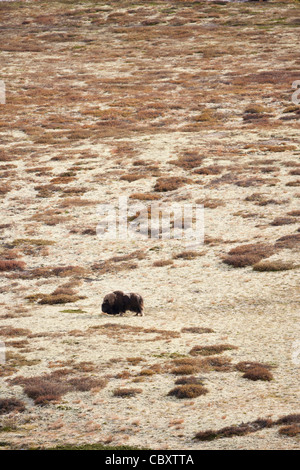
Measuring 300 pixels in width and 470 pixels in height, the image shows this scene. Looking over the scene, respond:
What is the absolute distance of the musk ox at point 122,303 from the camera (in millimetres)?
28078

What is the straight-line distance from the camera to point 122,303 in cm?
2834

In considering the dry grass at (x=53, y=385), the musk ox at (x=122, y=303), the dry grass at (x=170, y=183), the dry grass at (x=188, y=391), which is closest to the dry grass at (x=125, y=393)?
the dry grass at (x=53, y=385)

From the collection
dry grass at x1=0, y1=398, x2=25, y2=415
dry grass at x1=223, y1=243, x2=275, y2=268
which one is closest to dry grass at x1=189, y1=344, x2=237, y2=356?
dry grass at x1=0, y1=398, x2=25, y2=415

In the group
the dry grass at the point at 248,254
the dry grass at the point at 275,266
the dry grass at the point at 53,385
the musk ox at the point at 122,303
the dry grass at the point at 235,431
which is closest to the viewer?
the dry grass at the point at 235,431

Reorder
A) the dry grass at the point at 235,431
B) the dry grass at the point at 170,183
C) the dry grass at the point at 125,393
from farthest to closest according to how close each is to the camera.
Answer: the dry grass at the point at 170,183
the dry grass at the point at 125,393
the dry grass at the point at 235,431

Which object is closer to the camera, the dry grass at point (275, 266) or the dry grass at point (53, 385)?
A: the dry grass at point (53, 385)

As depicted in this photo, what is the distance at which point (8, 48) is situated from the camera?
115 m

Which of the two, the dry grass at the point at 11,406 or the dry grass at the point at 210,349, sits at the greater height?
the dry grass at the point at 11,406

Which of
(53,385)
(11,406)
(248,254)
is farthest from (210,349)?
(248,254)

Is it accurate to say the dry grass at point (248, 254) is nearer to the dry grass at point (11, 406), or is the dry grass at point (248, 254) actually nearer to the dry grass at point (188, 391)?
the dry grass at point (188, 391)

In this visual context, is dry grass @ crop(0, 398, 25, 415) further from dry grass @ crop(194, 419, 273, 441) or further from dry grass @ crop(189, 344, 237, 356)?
dry grass @ crop(189, 344, 237, 356)

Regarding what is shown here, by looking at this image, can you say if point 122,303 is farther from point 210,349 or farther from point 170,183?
point 170,183

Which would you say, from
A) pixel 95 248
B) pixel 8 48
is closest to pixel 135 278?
pixel 95 248

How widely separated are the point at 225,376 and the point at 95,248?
65.1ft
